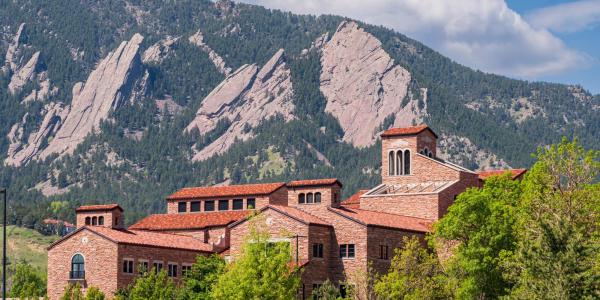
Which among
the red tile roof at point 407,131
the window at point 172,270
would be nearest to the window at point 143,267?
the window at point 172,270

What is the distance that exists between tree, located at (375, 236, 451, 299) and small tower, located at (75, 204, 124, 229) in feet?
123

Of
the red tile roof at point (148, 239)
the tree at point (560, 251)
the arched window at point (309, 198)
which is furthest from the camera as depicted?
the arched window at point (309, 198)

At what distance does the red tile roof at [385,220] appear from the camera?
5017 inches

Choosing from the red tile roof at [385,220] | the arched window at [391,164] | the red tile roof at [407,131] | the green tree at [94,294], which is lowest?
the green tree at [94,294]

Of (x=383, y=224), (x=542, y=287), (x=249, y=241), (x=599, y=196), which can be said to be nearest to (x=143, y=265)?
(x=249, y=241)

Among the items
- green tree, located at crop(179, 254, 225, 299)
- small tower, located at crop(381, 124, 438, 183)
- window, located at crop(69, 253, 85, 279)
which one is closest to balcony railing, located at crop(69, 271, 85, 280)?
window, located at crop(69, 253, 85, 279)

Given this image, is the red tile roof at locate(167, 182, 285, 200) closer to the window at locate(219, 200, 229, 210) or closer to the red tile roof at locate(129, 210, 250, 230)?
the window at locate(219, 200, 229, 210)

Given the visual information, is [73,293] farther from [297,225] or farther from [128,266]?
[297,225]

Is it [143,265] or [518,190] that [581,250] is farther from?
[143,265]

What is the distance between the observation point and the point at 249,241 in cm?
11731

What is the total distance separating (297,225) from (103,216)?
29.4 meters

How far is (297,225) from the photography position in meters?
125

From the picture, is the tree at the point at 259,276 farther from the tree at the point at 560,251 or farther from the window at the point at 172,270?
the window at the point at 172,270

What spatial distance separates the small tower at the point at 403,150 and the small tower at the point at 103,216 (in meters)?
32.1
